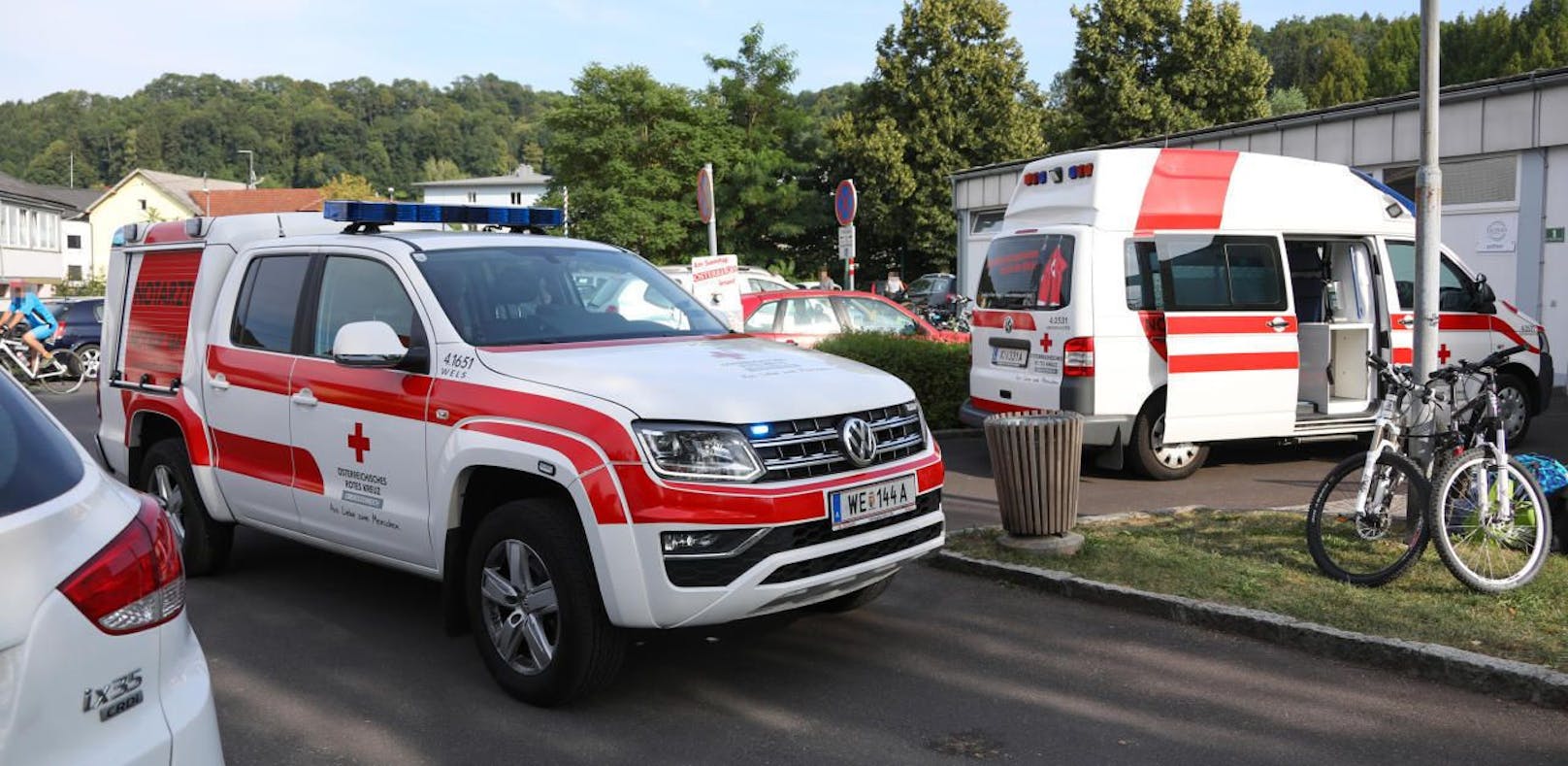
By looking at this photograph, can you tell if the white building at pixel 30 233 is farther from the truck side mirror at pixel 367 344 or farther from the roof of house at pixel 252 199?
the truck side mirror at pixel 367 344

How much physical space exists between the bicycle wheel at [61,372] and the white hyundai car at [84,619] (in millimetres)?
20586

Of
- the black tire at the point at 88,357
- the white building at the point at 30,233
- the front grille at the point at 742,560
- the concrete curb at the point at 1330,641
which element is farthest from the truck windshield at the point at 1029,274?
the white building at the point at 30,233

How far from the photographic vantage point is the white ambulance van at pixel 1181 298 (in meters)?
9.49

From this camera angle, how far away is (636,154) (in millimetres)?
47969

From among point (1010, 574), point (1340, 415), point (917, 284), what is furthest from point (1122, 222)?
point (917, 284)

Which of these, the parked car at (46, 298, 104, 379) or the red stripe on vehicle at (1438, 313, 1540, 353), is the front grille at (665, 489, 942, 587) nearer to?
the red stripe on vehicle at (1438, 313, 1540, 353)

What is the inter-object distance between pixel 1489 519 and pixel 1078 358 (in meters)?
3.74

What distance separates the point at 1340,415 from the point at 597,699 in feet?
25.5

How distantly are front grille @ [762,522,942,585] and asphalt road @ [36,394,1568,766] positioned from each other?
0.58 m

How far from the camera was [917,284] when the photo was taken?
39.8 m

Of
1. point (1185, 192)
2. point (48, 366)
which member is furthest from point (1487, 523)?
point (48, 366)

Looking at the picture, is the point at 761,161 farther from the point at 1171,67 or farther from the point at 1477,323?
the point at 1477,323

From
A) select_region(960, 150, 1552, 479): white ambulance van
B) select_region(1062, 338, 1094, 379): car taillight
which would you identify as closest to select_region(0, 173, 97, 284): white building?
select_region(960, 150, 1552, 479): white ambulance van

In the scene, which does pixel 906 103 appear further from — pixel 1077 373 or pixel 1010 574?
pixel 1010 574
